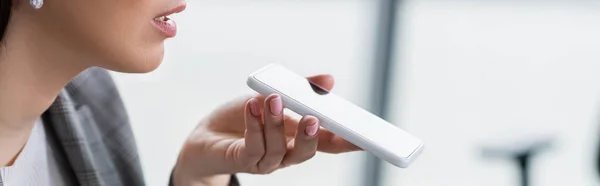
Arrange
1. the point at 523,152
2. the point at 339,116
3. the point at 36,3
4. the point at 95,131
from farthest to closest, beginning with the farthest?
1. the point at 523,152
2. the point at 95,131
3. the point at 339,116
4. the point at 36,3

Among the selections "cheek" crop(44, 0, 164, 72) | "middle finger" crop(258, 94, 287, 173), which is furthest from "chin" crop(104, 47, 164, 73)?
"middle finger" crop(258, 94, 287, 173)

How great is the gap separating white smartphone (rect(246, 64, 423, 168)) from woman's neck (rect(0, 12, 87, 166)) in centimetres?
17

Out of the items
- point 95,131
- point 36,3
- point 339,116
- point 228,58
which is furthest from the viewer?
point 228,58

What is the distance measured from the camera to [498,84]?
183 centimetres

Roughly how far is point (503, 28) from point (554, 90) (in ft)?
0.66

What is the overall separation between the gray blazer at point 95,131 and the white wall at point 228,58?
90 cm

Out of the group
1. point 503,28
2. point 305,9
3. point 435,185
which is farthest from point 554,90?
point 305,9

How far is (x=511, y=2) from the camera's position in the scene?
5.75ft

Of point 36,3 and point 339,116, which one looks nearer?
point 36,3

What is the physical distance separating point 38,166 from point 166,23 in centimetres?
21

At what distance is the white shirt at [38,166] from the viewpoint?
0.72 metres

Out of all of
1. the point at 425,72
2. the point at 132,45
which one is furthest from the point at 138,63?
the point at 425,72

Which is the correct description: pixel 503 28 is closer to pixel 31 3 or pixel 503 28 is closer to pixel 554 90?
pixel 554 90

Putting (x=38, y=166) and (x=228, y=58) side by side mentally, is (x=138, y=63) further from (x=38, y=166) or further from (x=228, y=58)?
(x=228, y=58)
